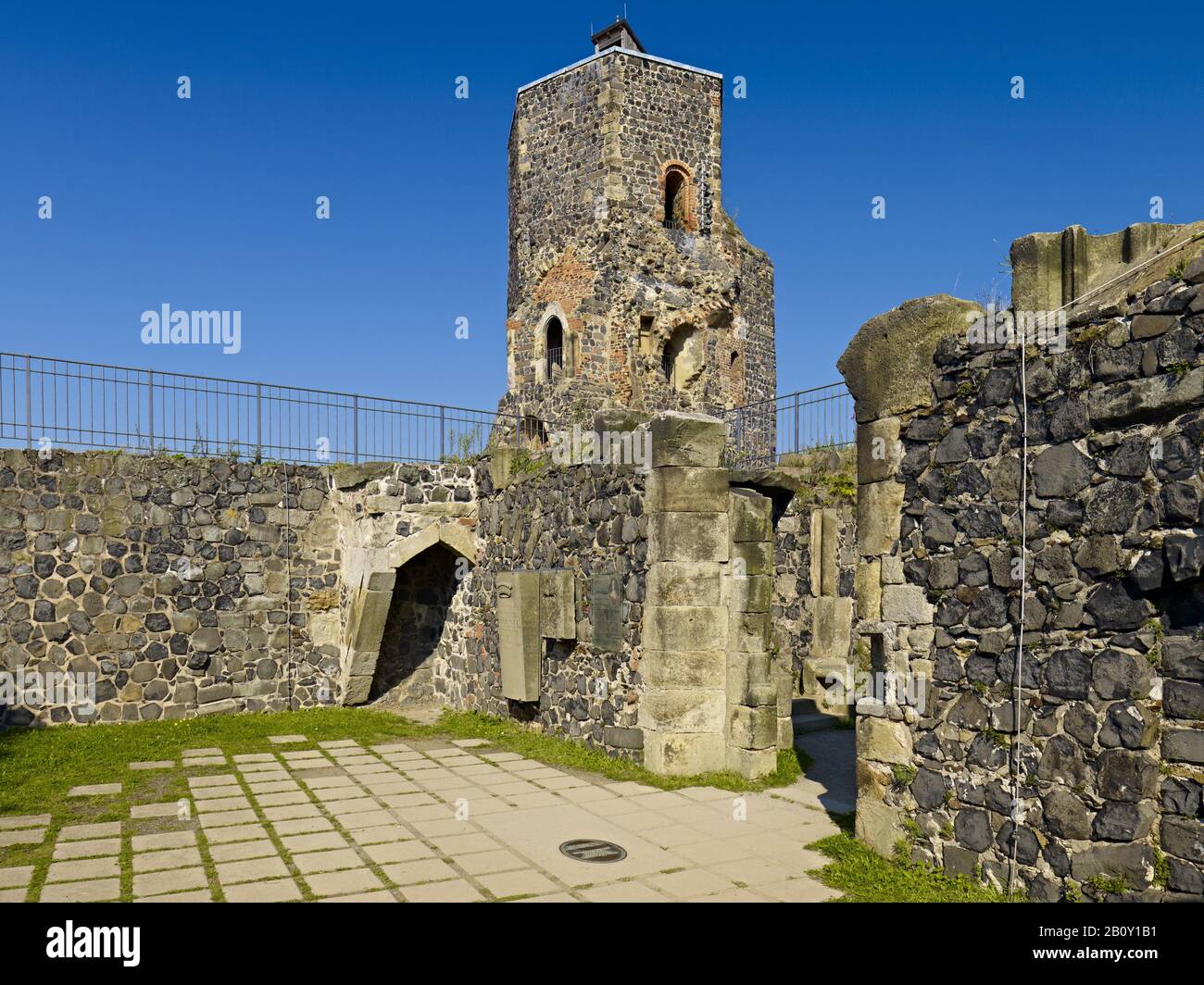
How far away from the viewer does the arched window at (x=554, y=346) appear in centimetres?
2405

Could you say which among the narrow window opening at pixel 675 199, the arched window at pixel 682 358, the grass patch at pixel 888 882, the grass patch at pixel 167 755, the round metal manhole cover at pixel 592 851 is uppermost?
the narrow window opening at pixel 675 199

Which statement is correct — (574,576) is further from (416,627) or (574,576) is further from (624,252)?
(624,252)

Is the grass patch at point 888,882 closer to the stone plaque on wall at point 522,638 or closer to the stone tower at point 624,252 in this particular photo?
the stone plaque on wall at point 522,638

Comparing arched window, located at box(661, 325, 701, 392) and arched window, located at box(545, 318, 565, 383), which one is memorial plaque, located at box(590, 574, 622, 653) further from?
arched window, located at box(661, 325, 701, 392)

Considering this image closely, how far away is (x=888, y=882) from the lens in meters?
5.41

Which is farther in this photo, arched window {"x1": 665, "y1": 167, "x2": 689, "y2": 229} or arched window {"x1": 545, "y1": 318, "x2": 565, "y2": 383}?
arched window {"x1": 665, "y1": 167, "x2": 689, "y2": 229}

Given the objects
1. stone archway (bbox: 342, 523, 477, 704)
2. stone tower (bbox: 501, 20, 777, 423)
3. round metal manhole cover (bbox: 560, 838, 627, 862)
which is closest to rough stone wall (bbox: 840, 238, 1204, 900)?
round metal manhole cover (bbox: 560, 838, 627, 862)

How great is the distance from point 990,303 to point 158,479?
10.2m

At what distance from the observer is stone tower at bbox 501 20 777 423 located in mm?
22969

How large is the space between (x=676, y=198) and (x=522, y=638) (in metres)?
17.3

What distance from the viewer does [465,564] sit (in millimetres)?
12820

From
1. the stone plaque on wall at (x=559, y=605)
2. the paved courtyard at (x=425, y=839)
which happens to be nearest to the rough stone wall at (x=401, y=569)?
the stone plaque on wall at (x=559, y=605)

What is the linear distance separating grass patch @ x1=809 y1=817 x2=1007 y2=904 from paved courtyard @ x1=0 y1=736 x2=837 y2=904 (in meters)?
0.15

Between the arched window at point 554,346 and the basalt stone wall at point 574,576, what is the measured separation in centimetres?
1181
